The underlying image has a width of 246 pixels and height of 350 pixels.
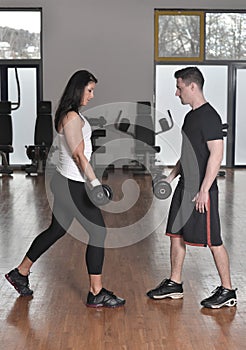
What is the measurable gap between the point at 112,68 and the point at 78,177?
25.5 feet

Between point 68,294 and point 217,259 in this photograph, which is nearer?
point 217,259

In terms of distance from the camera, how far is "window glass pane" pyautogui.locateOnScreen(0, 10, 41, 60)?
36.2ft

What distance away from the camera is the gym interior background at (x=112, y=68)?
432 inches

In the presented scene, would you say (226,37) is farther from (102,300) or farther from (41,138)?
(102,300)

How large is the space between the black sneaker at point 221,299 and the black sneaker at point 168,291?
185 mm

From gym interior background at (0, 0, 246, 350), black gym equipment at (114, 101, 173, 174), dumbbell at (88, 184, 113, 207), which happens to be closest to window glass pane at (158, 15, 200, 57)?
gym interior background at (0, 0, 246, 350)

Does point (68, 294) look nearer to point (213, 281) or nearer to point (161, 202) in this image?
point (213, 281)

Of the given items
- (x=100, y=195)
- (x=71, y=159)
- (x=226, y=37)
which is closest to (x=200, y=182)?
(x=100, y=195)

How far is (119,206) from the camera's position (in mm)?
7242

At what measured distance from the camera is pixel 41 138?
410 inches

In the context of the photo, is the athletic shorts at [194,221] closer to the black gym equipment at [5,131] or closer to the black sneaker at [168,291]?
the black sneaker at [168,291]

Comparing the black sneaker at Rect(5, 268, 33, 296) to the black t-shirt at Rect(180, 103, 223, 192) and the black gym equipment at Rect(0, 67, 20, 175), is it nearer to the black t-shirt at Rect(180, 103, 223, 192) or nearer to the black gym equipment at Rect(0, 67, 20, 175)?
the black t-shirt at Rect(180, 103, 223, 192)

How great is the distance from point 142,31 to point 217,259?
7887mm

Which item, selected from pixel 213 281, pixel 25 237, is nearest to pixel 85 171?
pixel 213 281
